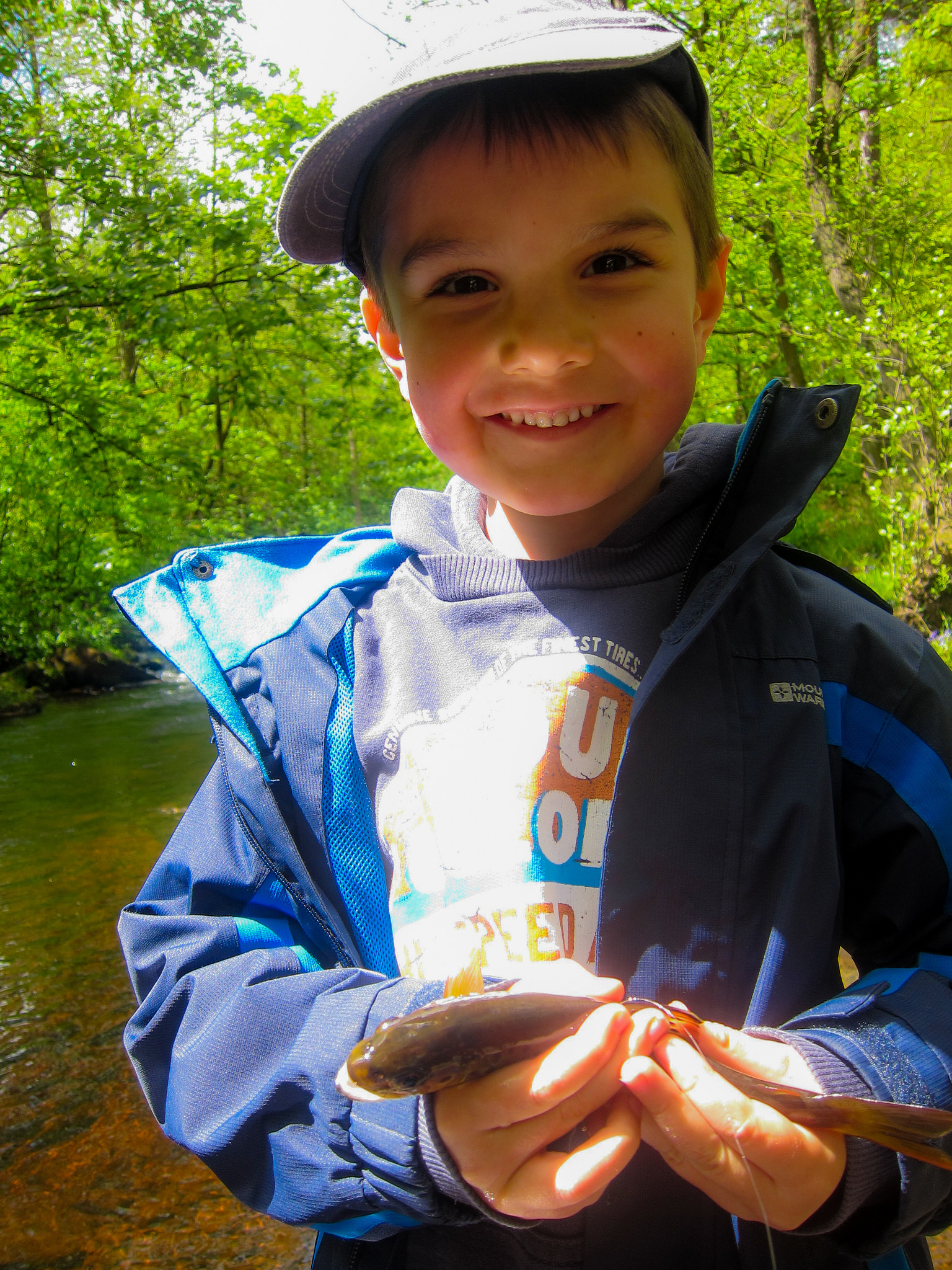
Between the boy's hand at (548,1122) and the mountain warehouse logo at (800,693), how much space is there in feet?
1.88

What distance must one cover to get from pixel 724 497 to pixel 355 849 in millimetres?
978

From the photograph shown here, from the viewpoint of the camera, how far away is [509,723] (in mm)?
1671

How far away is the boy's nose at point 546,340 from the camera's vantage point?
155cm

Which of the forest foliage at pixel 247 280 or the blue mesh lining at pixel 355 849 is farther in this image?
the forest foliage at pixel 247 280

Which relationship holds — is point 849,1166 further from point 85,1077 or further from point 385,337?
point 85,1077

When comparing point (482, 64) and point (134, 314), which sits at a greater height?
point (134, 314)

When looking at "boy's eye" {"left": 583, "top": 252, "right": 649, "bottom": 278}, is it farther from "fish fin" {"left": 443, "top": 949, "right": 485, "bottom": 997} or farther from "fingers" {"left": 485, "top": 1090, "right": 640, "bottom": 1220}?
"fingers" {"left": 485, "top": 1090, "right": 640, "bottom": 1220}

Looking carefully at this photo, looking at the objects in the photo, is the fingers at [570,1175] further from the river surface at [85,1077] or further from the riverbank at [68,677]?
the riverbank at [68,677]

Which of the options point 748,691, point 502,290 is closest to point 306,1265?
point 748,691

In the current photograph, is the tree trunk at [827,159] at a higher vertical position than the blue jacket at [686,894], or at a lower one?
higher

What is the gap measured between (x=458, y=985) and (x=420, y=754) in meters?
0.46

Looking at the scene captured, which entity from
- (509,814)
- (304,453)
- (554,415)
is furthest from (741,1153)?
(304,453)

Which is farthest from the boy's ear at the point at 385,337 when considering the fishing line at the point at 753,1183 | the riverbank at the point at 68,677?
the riverbank at the point at 68,677

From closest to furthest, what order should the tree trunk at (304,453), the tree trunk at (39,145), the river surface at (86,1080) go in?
the river surface at (86,1080), the tree trunk at (39,145), the tree trunk at (304,453)
